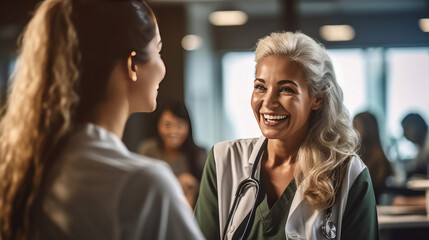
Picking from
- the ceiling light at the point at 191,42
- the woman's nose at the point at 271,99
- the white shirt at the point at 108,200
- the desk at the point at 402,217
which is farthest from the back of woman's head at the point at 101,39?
the ceiling light at the point at 191,42

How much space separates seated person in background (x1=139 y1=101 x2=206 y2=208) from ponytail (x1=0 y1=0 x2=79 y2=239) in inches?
114

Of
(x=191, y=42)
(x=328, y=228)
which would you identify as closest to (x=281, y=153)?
(x=328, y=228)

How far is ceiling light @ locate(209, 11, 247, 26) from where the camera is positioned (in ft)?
24.4

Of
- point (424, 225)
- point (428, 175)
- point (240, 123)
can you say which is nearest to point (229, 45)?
point (240, 123)

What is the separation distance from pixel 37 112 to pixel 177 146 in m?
2.99

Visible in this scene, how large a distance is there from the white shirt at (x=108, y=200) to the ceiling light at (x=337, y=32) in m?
6.92

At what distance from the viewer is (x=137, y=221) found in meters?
0.83

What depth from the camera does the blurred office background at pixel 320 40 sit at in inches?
272

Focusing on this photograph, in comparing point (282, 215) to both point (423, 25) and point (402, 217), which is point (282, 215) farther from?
point (423, 25)

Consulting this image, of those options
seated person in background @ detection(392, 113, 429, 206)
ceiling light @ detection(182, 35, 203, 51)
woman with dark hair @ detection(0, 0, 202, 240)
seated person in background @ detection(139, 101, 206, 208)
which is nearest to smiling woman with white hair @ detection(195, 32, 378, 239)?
woman with dark hair @ detection(0, 0, 202, 240)

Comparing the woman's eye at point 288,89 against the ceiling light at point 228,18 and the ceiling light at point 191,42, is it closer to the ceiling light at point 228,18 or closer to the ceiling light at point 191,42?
the ceiling light at point 191,42

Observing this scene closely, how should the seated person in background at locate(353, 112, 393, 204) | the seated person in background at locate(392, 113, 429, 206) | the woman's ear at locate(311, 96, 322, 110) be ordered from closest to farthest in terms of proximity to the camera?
the woman's ear at locate(311, 96, 322, 110), the seated person in background at locate(353, 112, 393, 204), the seated person in background at locate(392, 113, 429, 206)

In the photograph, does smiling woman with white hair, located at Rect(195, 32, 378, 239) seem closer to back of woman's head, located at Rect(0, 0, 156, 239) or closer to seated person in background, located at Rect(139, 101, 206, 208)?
back of woman's head, located at Rect(0, 0, 156, 239)

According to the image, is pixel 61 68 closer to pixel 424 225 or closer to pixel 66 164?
pixel 66 164
